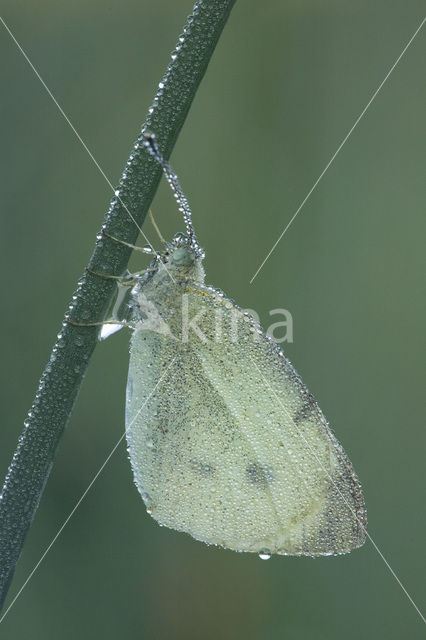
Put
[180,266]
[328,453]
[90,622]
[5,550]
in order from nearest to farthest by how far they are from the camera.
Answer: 1. [5,550]
2. [328,453]
3. [180,266]
4. [90,622]

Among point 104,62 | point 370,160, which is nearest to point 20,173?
point 104,62

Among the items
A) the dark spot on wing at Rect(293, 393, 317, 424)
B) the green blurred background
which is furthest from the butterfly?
the green blurred background

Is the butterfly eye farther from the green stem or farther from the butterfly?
the green stem

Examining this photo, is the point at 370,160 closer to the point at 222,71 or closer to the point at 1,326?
the point at 222,71

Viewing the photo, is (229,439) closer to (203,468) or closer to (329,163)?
(203,468)

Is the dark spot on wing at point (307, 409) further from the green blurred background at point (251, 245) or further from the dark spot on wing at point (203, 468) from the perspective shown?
the green blurred background at point (251, 245)

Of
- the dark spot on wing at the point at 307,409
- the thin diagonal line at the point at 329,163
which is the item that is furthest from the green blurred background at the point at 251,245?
the dark spot on wing at the point at 307,409
